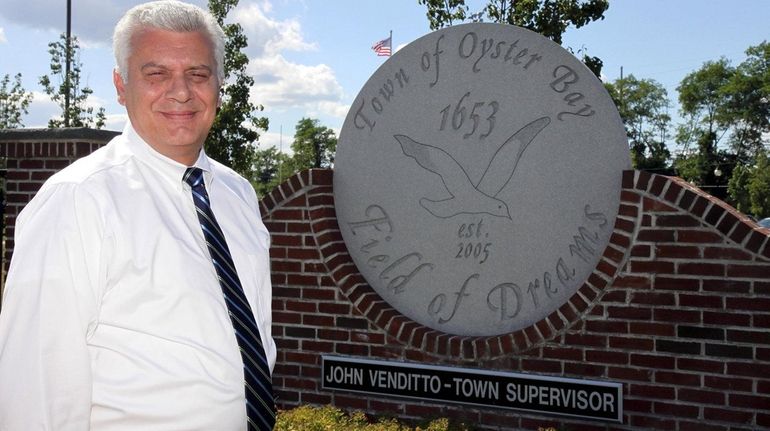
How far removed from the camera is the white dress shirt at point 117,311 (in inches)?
67.5

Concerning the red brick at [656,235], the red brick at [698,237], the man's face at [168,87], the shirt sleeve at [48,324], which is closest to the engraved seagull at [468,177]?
the red brick at [656,235]

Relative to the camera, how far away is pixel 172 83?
207 centimetres

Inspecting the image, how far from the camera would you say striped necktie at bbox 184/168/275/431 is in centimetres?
202

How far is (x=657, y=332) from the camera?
4.43 metres

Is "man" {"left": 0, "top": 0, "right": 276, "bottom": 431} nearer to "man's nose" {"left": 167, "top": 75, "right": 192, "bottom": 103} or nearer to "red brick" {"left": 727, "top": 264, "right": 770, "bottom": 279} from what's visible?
"man's nose" {"left": 167, "top": 75, "right": 192, "bottom": 103}

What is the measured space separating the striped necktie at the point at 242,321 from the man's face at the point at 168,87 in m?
0.11

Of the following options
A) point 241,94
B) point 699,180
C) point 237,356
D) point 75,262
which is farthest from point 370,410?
point 699,180

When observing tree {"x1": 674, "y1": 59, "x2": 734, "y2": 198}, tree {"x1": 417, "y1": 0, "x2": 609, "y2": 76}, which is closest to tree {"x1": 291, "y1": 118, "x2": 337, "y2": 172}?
tree {"x1": 674, "y1": 59, "x2": 734, "y2": 198}

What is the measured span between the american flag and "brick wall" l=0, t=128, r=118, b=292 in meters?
9.21

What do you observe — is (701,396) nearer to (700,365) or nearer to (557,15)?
(700,365)

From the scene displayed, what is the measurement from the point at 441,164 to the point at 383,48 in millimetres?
9906

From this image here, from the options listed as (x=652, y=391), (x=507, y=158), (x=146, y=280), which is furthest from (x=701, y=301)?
(x=146, y=280)

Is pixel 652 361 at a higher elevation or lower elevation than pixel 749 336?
lower

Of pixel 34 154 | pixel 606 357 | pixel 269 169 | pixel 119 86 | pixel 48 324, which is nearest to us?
pixel 48 324
